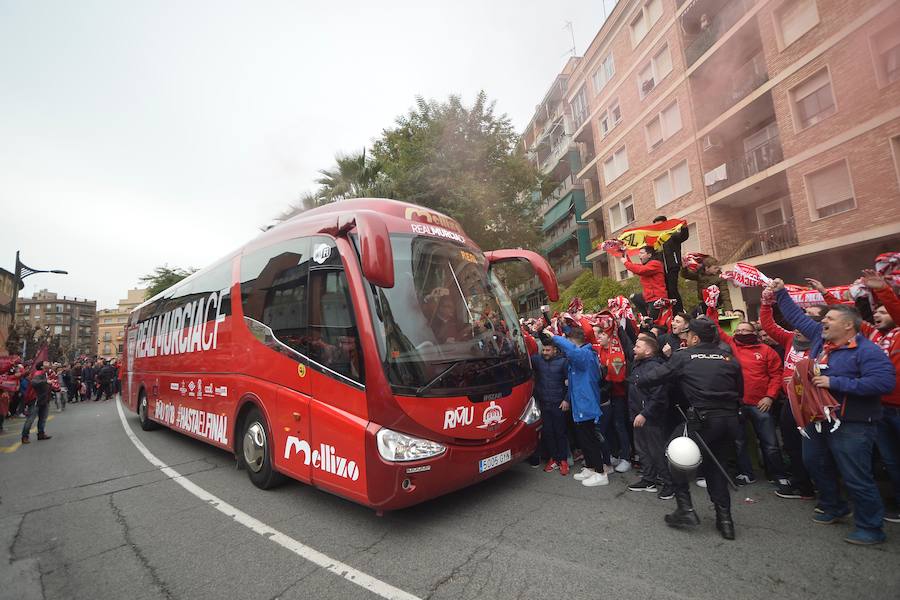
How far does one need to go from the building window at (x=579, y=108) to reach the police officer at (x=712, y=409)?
22.3m

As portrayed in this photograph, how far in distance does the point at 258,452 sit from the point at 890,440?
5813 millimetres

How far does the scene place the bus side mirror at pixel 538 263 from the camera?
15.1ft

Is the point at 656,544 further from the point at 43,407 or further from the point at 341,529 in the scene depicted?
the point at 43,407

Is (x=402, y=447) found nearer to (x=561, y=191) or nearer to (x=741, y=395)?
(x=741, y=395)

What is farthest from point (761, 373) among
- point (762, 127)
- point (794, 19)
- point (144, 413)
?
point (762, 127)

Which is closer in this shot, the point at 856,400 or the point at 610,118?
the point at 856,400

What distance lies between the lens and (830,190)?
1064cm

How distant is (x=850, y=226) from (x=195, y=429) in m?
14.4

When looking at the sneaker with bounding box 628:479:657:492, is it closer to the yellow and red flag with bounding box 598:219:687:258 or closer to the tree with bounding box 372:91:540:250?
the yellow and red flag with bounding box 598:219:687:258

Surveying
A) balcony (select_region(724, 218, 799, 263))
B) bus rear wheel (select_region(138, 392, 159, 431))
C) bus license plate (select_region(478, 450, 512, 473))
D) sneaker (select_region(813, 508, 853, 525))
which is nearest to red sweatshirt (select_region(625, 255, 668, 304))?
sneaker (select_region(813, 508, 853, 525))

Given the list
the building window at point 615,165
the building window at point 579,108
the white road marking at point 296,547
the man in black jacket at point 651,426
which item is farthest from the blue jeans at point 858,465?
the building window at point 579,108

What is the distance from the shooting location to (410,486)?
3215mm

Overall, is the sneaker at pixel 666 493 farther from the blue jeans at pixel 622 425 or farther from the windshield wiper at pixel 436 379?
the windshield wiper at pixel 436 379

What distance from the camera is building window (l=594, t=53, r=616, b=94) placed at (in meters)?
18.4
